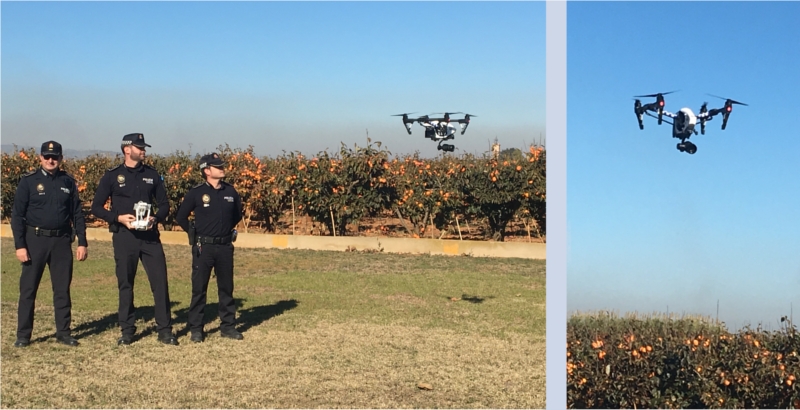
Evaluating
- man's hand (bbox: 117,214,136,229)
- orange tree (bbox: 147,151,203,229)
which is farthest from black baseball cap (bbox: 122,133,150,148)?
orange tree (bbox: 147,151,203,229)

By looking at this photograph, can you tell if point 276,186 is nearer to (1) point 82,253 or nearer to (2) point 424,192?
(2) point 424,192

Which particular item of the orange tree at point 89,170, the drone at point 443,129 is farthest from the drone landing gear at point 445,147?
the orange tree at point 89,170

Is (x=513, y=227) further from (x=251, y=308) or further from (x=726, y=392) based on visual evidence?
(x=726, y=392)

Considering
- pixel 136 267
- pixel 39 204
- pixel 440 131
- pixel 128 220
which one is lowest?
pixel 136 267

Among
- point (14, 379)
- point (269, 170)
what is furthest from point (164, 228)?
point (14, 379)

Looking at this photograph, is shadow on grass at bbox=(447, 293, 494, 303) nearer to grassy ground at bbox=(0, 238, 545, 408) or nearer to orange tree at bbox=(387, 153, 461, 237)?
grassy ground at bbox=(0, 238, 545, 408)

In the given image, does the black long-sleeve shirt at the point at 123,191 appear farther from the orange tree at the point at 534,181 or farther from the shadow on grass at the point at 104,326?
the orange tree at the point at 534,181

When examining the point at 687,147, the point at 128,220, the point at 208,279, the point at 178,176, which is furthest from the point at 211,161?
the point at 178,176
